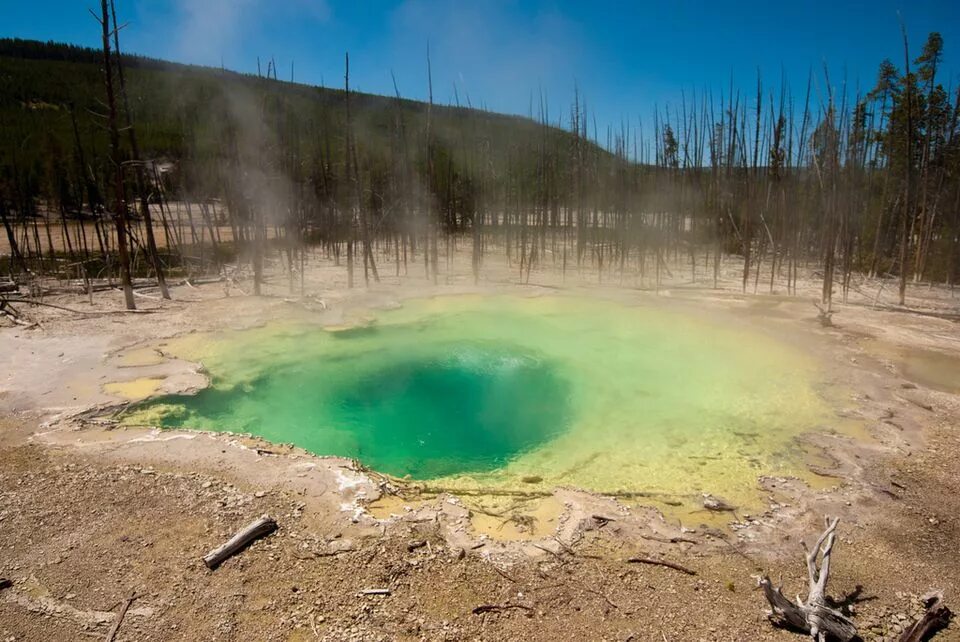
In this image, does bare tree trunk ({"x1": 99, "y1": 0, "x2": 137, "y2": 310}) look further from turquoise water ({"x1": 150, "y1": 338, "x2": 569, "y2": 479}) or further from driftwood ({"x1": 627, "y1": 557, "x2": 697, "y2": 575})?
driftwood ({"x1": 627, "y1": 557, "x2": 697, "y2": 575})

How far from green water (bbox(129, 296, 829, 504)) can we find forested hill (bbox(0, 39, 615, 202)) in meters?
5.73

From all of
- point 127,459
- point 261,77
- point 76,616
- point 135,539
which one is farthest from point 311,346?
point 261,77

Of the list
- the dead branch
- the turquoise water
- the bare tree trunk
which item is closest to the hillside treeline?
the bare tree trunk

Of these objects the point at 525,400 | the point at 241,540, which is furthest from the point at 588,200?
the point at 241,540

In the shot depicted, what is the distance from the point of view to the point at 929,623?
233 cm

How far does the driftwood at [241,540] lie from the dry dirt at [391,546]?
0.05m

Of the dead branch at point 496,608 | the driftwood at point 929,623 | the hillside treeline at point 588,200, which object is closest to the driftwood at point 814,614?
the driftwood at point 929,623

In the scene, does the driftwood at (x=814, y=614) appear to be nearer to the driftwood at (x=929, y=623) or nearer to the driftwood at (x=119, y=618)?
the driftwood at (x=929, y=623)

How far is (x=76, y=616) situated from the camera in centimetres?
236

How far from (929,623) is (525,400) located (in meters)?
3.67

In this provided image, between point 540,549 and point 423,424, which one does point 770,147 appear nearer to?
point 423,424

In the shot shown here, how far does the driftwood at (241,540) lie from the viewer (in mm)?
2658

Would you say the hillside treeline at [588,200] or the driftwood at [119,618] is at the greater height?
the hillside treeline at [588,200]

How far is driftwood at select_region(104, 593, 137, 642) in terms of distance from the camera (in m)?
2.25
